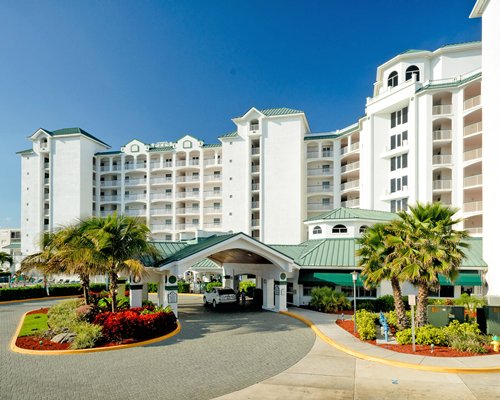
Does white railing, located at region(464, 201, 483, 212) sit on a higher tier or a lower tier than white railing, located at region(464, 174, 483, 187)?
lower

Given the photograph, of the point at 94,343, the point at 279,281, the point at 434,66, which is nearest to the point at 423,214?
the point at 279,281

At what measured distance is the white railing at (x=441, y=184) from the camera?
3747 cm

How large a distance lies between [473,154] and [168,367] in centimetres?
3692

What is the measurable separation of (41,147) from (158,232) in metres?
25.9

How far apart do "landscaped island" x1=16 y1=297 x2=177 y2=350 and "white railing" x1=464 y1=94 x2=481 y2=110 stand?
3666 cm

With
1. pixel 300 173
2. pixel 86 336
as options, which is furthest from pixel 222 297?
pixel 300 173

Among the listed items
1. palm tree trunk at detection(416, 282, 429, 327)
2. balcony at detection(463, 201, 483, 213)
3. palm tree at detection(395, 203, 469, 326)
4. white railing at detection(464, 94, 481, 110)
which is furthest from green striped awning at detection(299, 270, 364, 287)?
white railing at detection(464, 94, 481, 110)

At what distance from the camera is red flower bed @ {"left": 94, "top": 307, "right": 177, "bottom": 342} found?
671 inches

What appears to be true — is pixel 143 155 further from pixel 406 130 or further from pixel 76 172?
pixel 406 130

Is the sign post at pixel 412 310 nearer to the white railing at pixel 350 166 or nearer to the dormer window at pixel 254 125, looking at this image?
the white railing at pixel 350 166

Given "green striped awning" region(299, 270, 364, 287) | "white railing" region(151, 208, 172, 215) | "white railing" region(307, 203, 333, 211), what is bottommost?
"green striped awning" region(299, 270, 364, 287)

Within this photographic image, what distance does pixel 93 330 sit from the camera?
16594mm

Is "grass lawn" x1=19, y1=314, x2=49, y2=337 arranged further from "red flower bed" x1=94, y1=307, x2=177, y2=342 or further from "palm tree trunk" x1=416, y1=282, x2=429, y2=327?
"palm tree trunk" x1=416, y1=282, x2=429, y2=327

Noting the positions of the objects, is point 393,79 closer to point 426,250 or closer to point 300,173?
point 300,173
